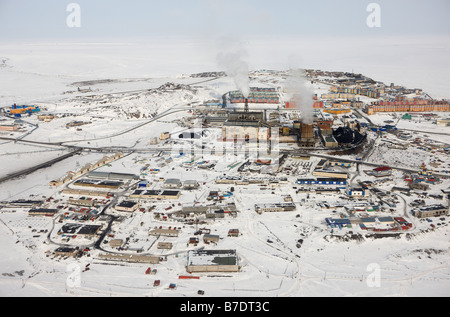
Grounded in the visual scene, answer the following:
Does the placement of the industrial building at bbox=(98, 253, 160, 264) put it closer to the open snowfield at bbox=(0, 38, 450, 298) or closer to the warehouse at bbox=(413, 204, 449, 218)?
the open snowfield at bbox=(0, 38, 450, 298)

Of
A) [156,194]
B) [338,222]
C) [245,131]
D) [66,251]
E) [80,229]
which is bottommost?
[66,251]

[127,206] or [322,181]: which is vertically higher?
[322,181]

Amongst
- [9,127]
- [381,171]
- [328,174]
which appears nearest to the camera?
[328,174]

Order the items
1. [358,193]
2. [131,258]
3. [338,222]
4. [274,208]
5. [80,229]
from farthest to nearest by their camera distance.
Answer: [358,193]
[274,208]
[338,222]
[80,229]
[131,258]

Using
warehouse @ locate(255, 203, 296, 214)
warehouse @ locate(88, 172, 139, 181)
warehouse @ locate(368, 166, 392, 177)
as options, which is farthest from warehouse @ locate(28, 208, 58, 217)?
warehouse @ locate(368, 166, 392, 177)

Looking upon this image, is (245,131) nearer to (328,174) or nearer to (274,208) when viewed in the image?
(328,174)

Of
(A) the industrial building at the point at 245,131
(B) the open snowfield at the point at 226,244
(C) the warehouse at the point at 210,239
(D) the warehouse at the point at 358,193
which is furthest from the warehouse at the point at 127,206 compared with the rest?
(A) the industrial building at the point at 245,131

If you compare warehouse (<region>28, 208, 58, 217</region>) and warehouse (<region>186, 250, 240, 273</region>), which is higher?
warehouse (<region>28, 208, 58, 217</region>)

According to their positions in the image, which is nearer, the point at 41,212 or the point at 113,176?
the point at 41,212

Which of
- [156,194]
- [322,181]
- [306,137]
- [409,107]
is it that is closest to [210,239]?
[156,194]
